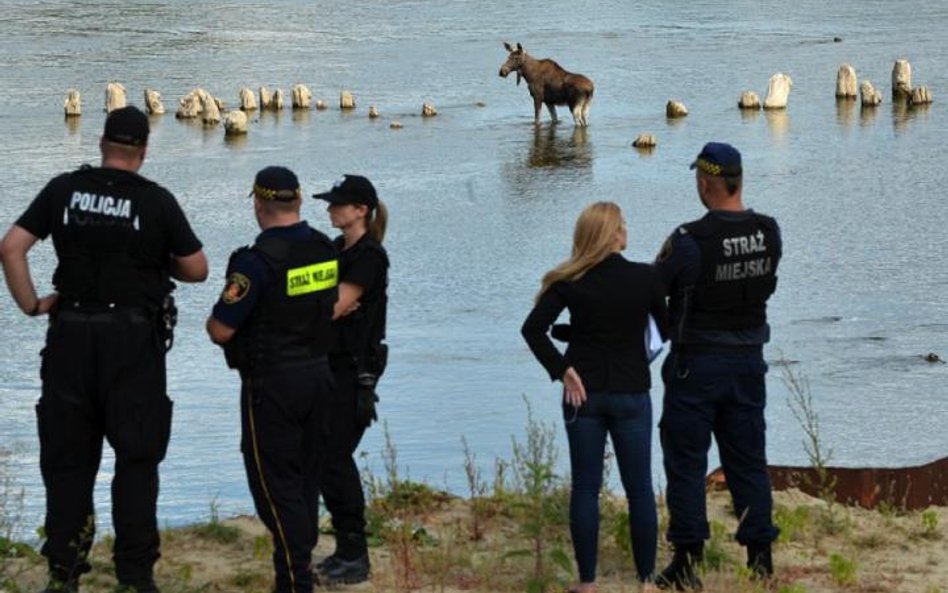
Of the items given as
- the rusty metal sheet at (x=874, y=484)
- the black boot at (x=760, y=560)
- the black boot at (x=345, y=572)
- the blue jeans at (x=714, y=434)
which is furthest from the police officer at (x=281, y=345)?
the rusty metal sheet at (x=874, y=484)

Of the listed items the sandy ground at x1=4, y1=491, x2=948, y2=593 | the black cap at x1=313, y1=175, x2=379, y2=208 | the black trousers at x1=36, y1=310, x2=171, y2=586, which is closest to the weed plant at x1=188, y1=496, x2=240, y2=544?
the sandy ground at x1=4, y1=491, x2=948, y2=593

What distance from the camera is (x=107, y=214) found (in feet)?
24.0

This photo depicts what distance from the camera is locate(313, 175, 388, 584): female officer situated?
792cm

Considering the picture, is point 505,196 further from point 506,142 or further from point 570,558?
point 570,558

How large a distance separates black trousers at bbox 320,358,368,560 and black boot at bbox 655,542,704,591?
3.90 ft

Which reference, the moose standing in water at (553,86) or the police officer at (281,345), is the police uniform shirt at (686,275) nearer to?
the police officer at (281,345)

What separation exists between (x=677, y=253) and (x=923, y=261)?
12.0 m

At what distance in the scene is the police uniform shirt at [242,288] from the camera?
732 cm

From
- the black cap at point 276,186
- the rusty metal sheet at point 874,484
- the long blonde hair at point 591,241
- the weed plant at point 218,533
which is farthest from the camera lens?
the rusty metal sheet at point 874,484

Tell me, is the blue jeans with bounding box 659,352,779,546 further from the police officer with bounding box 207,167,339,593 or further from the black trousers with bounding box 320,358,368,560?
the police officer with bounding box 207,167,339,593

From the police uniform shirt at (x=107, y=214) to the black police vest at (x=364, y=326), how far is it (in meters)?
0.80

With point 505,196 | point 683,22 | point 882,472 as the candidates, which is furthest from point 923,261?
point 683,22

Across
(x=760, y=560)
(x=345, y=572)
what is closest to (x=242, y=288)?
(x=345, y=572)

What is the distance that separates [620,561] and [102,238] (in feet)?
8.62
